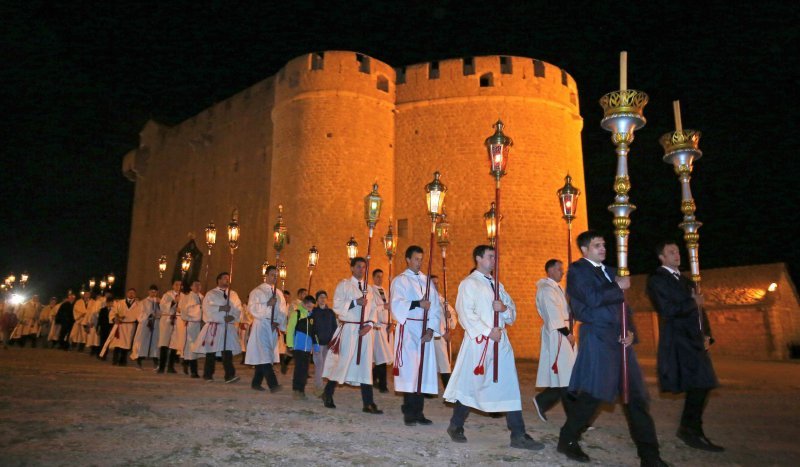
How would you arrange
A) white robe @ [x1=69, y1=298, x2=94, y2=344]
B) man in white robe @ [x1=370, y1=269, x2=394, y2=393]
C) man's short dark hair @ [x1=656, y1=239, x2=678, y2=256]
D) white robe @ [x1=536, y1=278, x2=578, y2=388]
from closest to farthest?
man's short dark hair @ [x1=656, y1=239, x2=678, y2=256]
white robe @ [x1=536, y1=278, x2=578, y2=388]
man in white robe @ [x1=370, y1=269, x2=394, y2=393]
white robe @ [x1=69, y1=298, x2=94, y2=344]

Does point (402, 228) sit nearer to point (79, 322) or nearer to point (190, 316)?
point (79, 322)

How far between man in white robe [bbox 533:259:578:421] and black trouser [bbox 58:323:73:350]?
1713cm

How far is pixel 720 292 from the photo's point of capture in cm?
2222

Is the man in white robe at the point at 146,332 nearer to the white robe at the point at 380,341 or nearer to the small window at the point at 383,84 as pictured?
the white robe at the point at 380,341

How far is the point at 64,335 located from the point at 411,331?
55.6ft

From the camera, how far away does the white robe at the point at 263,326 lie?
8.33 m

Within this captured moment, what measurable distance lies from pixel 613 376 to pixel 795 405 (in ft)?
17.8

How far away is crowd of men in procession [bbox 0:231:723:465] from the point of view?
4.29 metres

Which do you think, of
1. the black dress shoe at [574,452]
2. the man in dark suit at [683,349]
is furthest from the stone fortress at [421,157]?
the black dress shoe at [574,452]

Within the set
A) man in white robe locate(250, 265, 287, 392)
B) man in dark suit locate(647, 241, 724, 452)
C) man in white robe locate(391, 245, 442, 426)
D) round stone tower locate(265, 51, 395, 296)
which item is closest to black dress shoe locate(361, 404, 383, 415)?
man in white robe locate(391, 245, 442, 426)

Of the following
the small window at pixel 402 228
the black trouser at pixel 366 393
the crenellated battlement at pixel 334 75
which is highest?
the crenellated battlement at pixel 334 75

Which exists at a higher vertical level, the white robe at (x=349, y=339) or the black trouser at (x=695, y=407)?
the white robe at (x=349, y=339)

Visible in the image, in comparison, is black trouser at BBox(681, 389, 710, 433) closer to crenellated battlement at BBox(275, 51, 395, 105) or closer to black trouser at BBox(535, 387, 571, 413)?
black trouser at BBox(535, 387, 571, 413)

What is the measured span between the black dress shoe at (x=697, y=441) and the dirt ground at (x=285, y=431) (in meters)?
0.09
